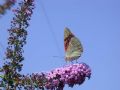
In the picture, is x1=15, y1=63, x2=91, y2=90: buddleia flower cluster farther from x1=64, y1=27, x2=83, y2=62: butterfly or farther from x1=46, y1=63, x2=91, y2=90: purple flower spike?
x1=64, y1=27, x2=83, y2=62: butterfly

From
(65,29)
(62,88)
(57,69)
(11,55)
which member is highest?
(65,29)

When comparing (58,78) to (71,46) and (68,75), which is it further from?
(71,46)

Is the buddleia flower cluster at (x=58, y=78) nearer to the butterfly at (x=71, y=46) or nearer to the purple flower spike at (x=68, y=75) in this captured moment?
the purple flower spike at (x=68, y=75)

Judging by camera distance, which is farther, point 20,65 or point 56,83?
point 20,65

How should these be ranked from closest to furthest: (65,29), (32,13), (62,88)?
(62,88), (32,13), (65,29)

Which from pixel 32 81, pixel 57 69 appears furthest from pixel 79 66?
pixel 32 81

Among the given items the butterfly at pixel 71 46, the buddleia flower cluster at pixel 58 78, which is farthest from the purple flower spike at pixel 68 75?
the butterfly at pixel 71 46

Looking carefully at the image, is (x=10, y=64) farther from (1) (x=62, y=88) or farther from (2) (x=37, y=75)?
(1) (x=62, y=88)

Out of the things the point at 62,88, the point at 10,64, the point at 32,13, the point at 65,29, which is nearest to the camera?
the point at 62,88

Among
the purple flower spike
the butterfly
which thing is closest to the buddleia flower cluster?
the purple flower spike
